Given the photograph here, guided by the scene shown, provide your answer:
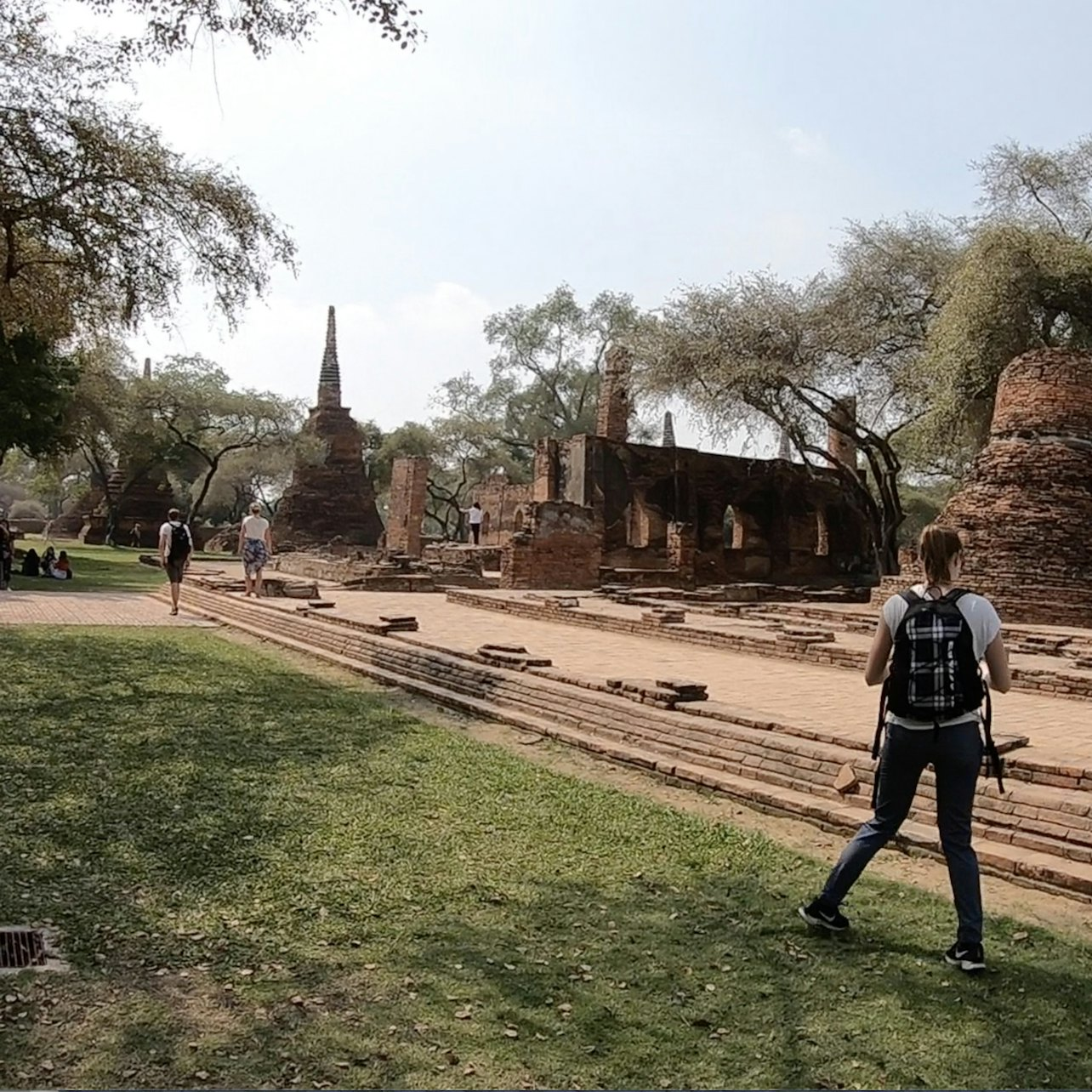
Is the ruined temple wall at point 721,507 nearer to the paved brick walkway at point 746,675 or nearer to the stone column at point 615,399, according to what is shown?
the stone column at point 615,399

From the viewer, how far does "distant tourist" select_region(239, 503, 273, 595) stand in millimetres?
15070

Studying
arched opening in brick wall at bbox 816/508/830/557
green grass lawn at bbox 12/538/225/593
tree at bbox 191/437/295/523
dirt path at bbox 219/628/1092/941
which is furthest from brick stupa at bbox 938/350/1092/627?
tree at bbox 191/437/295/523

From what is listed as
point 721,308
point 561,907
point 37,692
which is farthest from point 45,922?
point 721,308

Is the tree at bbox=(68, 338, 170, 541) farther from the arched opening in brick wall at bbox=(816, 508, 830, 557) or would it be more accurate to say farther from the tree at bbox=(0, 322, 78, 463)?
the arched opening in brick wall at bbox=(816, 508, 830, 557)

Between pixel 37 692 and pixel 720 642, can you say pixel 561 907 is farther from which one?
pixel 720 642

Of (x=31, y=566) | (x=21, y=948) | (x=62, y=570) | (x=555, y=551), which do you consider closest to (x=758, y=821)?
(x=21, y=948)

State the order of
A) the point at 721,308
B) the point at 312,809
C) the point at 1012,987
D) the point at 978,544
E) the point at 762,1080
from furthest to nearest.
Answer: the point at 721,308, the point at 978,544, the point at 312,809, the point at 1012,987, the point at 762,1080

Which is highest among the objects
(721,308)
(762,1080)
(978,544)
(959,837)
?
(721,308)

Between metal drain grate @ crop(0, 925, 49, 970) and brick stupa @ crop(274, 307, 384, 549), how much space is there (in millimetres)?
33575

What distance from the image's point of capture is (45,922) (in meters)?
3.41

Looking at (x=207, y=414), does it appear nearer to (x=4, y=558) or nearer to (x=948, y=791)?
(x=4, y=558)

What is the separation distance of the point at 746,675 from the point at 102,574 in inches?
650

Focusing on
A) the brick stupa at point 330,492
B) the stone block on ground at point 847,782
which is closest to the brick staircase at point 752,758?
the stone block on ground at point 847,782

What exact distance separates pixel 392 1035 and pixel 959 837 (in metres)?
1.84
